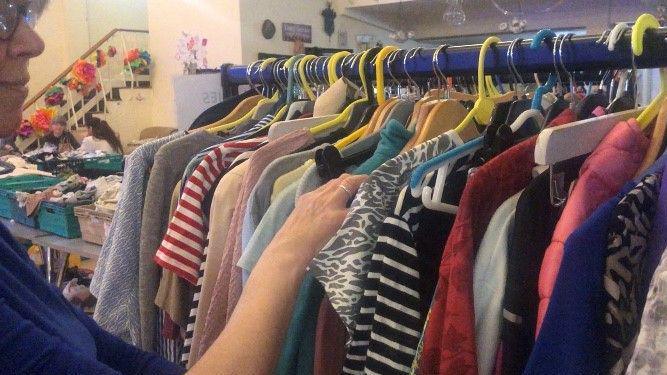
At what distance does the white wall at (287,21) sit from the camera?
19.6 ft

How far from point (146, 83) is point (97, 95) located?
87cm

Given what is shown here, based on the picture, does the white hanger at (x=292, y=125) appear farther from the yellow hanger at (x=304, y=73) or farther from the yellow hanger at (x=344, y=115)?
the yellow hanger at (x=304, y=73)

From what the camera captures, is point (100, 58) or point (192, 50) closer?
point (192, 50)

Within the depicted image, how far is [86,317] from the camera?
990 mm

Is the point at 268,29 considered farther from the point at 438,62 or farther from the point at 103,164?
the point at 438,62

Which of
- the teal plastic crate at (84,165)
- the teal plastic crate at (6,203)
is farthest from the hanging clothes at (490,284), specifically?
the teal plastic crate at (84,165)

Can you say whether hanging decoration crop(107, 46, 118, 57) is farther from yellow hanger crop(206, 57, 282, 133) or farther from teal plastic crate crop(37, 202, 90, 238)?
yellow hanger crop(206, 57, 282, 133)

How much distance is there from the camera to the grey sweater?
1.24 m

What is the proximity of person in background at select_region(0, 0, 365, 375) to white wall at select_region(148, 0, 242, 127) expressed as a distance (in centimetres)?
484

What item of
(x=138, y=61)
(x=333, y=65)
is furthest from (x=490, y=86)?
(x=138, y=61)

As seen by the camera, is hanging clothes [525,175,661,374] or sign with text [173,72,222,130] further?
sign with text [173,72,222,130]

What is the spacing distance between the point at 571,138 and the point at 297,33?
5.98 meters

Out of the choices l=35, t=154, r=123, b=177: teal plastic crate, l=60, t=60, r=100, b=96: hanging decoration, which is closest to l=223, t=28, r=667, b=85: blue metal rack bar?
l=35, t=154, r=123, b=177: teal plastic crate

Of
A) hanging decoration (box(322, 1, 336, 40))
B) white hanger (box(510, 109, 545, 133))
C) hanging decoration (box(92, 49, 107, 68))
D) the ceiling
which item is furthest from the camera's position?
hanging decoration (box(92, 49, 107, 68))
